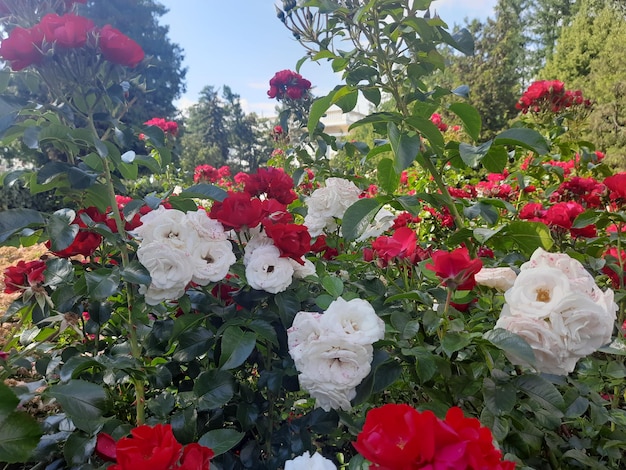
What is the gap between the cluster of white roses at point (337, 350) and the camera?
0.73 metres

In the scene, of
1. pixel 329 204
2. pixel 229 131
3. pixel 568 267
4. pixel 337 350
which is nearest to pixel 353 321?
pixel 337 350

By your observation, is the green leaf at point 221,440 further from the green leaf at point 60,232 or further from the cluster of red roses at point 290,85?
the cluster of red roses at point 290,85

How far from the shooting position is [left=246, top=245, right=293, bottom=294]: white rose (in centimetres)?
84

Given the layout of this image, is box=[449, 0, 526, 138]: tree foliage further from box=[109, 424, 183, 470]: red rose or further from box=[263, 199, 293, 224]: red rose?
box=[109, 424, 183, 470]: red rose

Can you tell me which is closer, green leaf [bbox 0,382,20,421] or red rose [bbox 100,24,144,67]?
green leaf [bbox 0,382,20,421]

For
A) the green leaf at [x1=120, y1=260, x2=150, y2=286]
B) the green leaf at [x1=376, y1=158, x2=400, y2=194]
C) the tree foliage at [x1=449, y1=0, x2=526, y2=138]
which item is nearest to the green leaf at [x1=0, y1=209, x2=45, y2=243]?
the green leaf at [x1=120, y1=260, x2=150, y2=286]

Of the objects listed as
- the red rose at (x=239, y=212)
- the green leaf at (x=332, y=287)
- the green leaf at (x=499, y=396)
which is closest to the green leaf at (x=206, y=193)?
the red rose at (x=239, y=212)

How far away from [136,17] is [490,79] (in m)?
15.5

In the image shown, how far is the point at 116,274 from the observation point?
838mm

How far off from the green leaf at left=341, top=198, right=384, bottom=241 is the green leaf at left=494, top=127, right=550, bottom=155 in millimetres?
294

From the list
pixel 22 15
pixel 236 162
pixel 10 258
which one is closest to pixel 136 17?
pixel 236 162

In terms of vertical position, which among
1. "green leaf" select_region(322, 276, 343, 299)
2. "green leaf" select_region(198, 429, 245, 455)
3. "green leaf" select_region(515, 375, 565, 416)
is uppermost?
"green leaf" select_region(322, 276, 343, 299)

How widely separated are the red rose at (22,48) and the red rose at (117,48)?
0.39 feet

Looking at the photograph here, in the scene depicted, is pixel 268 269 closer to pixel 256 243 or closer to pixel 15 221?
pixel 256 243
